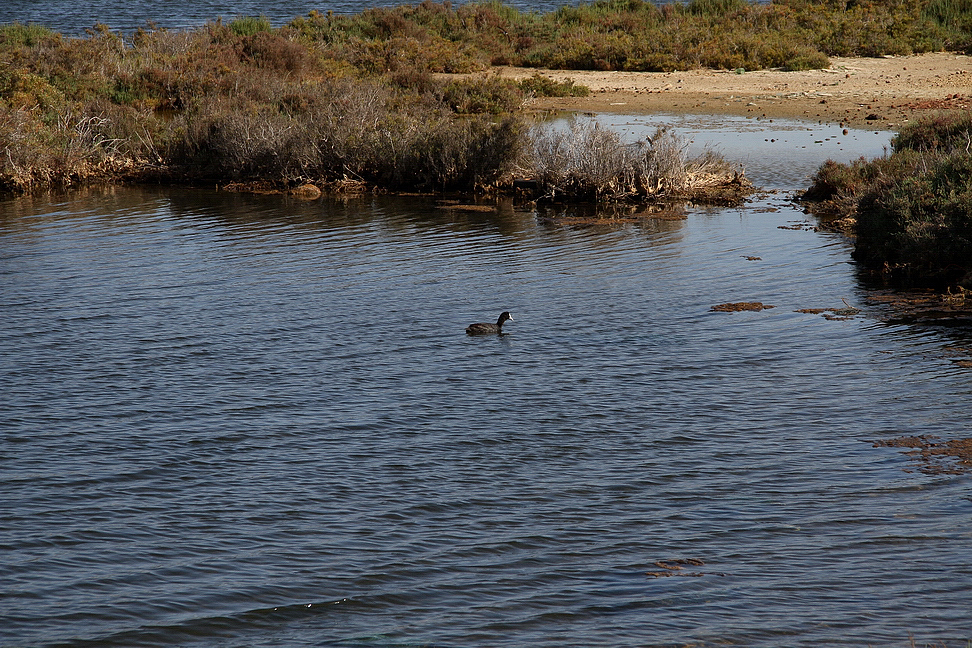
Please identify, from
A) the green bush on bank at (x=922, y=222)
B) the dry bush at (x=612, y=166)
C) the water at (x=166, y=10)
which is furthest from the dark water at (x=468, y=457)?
the water at (x=166, y=10)

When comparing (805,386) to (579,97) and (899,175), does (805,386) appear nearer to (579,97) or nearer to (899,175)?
(899,175)

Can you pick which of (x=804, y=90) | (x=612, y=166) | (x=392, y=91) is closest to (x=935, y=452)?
(x=612, y=166)

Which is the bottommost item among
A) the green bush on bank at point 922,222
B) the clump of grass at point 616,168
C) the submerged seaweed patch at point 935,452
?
the submerged seaweed patch at point 935,452

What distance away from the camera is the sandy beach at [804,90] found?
30297 mm

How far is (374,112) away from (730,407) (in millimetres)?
16533

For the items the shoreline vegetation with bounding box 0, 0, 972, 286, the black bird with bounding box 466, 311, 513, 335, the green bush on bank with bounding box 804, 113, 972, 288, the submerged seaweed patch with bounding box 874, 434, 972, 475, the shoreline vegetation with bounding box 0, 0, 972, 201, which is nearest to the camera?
the submerged seaweed patch with bounding box 874, 434, 972, 475

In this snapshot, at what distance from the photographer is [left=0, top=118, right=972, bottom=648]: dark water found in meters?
6.01

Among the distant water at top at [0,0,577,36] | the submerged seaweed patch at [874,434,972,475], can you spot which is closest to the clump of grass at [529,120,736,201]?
the submerged seaweed patch at [874,434,972,475]

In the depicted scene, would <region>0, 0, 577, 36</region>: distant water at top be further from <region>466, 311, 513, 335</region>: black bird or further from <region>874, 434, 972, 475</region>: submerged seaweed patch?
<region>874, 434, 972, 475</region>: submerged seaweed patch

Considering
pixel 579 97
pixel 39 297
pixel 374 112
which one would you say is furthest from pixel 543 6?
pixel 39 297

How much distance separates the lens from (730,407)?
9523mm

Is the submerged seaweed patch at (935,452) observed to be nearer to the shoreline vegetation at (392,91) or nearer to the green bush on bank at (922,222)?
the green bush on bank at (922,222)

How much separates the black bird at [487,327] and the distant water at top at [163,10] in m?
47.3

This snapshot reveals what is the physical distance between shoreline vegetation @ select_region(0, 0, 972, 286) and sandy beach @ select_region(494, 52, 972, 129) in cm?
70
